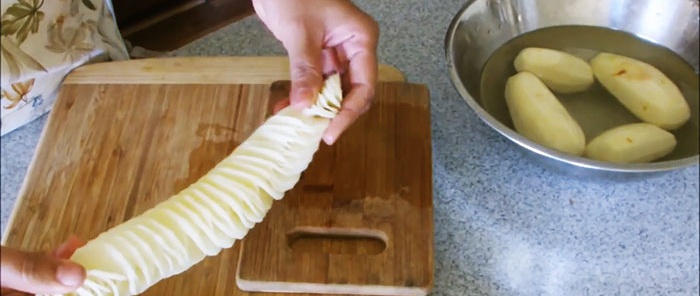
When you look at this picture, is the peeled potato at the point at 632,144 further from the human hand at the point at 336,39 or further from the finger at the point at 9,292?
the finger at the point at 9,292

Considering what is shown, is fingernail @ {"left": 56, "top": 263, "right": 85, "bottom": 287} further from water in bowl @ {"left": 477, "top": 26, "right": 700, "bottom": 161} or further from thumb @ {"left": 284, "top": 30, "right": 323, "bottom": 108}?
water in bowl @ {"left": 477, "top": 26, "right": 700, "bottom": 161}

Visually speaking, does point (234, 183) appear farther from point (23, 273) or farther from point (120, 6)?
point (120, 6)

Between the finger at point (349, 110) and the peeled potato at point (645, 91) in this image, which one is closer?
the finger at point (349, 110)

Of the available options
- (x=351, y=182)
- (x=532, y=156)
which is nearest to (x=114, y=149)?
(x=351, y=182)

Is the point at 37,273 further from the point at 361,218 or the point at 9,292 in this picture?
the point at 361,218

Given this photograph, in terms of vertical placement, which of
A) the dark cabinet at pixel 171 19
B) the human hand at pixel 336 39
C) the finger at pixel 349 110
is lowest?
the dark cabinet at pixel 171 19

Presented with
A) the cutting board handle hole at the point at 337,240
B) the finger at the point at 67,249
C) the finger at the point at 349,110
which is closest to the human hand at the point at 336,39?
the finger at the point at 349,110

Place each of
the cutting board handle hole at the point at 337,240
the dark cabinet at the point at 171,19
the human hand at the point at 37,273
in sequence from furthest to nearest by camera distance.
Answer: the dark cabinet at the point at 171,19 → the cutting board handle hole at the point at 337,240 → the human hand at the point at 37,273
